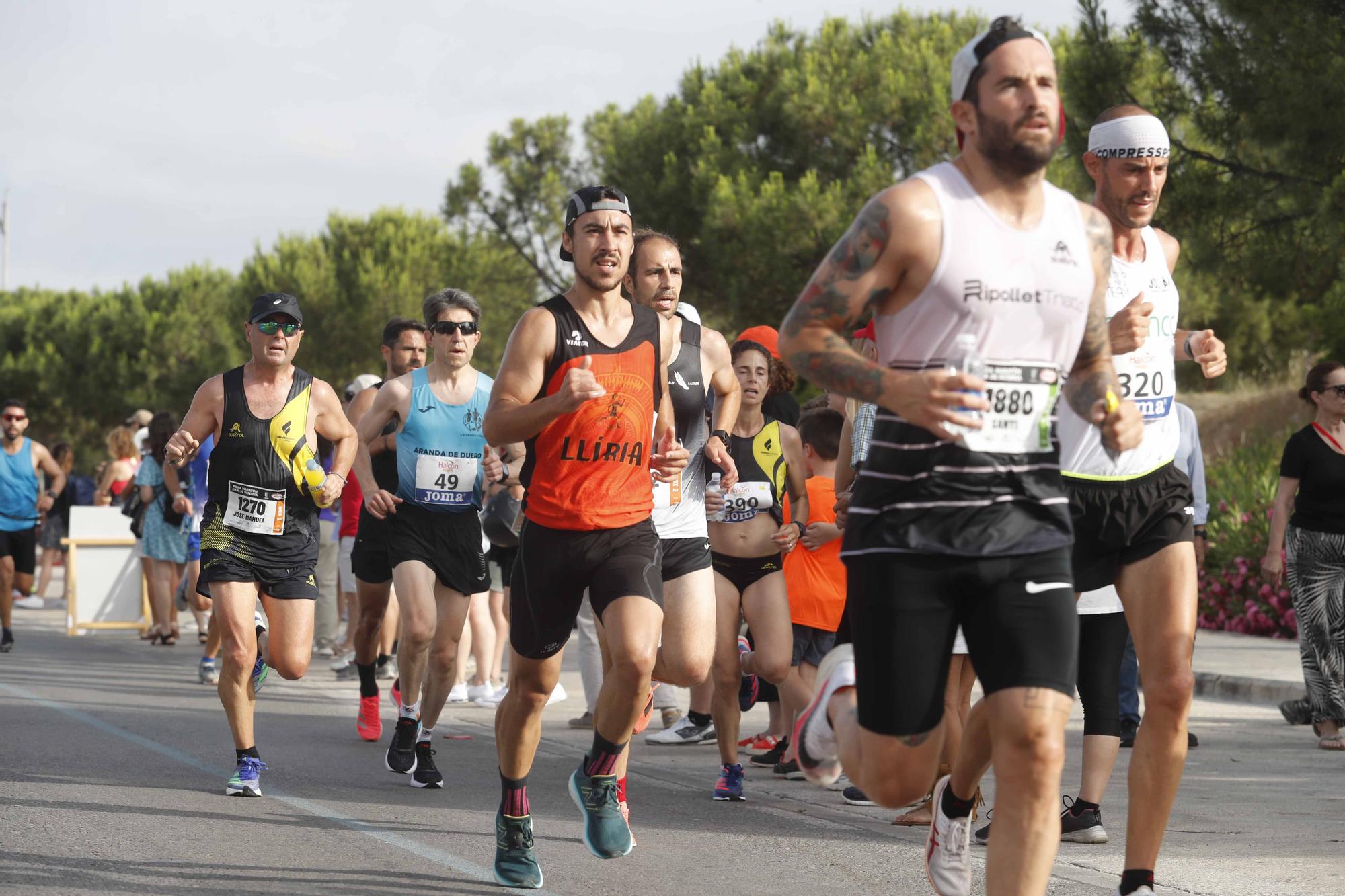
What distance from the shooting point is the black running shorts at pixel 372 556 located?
31.2 ft

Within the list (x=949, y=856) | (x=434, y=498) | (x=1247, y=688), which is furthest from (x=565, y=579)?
(x=1247, y=688)

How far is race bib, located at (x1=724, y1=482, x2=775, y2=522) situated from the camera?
802 centimetres

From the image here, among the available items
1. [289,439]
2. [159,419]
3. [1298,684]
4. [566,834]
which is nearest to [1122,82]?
[1298,684]

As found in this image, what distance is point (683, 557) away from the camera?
6977 millimetres

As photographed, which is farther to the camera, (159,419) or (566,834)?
(159,419)

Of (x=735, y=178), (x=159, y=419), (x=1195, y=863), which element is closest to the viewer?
(x=1195, y=863)

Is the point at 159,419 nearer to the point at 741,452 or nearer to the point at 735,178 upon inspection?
the point at 741,452

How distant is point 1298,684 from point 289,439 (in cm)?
784

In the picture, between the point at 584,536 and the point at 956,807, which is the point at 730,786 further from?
the point at 956,807

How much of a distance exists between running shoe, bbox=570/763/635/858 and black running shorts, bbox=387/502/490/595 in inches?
116

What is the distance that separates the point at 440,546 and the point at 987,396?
497 cm

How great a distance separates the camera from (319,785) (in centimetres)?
782

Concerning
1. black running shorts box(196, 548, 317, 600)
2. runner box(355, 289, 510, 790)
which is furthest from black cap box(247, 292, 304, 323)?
black running shorts box(196, 548, 317, 600)

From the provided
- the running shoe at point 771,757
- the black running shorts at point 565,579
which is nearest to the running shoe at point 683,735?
the running shoe at point 771,757
